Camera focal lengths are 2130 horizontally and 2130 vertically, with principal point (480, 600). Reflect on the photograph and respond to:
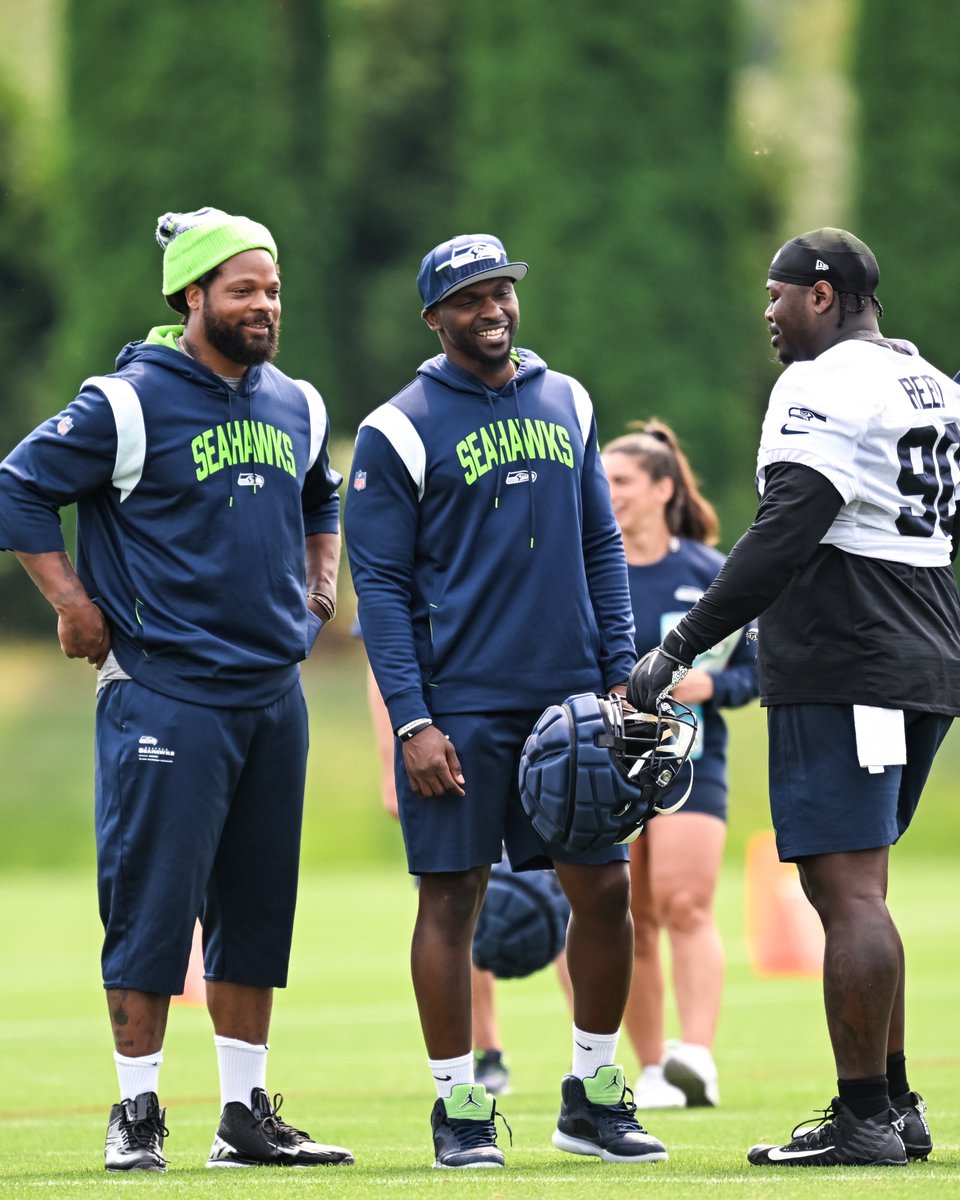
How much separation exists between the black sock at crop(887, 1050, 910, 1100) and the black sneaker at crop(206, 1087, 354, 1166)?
1.43m

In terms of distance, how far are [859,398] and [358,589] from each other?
140 cm

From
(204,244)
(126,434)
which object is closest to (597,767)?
(126,434)

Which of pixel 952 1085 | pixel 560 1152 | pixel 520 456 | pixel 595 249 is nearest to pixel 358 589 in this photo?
pixel 520 456

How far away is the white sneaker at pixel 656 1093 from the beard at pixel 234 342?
3.11 m

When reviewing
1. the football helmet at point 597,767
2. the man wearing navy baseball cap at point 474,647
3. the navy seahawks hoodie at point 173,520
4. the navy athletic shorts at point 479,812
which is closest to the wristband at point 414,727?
the man wearing navy baseball cap at point 474,647

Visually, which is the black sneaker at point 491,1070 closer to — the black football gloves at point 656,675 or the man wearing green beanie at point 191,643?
the man wearing green beanie at point 191,643

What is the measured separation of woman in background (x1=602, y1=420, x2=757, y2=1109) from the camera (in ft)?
24.9

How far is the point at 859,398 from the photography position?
17.1ft

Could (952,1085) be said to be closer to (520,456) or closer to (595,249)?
(520,456)

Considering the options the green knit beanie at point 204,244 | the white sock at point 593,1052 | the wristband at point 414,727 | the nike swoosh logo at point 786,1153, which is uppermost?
the green knit beanie at point 204,244

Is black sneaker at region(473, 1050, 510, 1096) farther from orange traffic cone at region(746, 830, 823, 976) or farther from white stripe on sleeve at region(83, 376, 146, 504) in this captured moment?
orange traffic cone at region(746, 830, 823, 976)

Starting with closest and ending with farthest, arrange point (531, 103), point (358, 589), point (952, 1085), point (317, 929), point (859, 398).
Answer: point (859, 398) → point (358, 589) → point (952, 1085) → point (317, 929) → point (531, 103)

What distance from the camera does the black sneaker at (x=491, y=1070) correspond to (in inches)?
309

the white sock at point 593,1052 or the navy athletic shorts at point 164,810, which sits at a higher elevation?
the navy athletic shorts at point 164,810
